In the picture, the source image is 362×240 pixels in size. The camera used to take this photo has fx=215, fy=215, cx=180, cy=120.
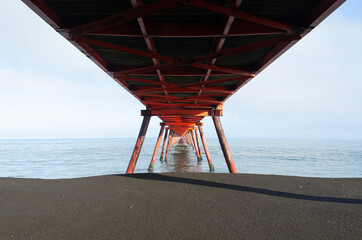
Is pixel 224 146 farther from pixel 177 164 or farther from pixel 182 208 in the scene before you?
pixel 177 164

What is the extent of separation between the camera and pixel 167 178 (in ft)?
20.2

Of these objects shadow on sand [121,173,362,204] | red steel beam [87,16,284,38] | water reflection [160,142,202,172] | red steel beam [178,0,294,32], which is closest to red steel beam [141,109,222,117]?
shadow on sand [121,173,362,204]

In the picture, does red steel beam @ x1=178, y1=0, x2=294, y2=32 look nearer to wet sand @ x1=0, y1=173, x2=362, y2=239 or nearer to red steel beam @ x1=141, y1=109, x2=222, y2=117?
wet sand @ x1=0, y1=173, x2=362, y2=239

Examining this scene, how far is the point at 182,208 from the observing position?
12.5 feet

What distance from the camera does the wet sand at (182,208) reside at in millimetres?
2887

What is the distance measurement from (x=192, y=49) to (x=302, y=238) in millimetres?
3887

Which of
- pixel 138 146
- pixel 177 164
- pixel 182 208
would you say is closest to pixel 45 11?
pixel 182 208

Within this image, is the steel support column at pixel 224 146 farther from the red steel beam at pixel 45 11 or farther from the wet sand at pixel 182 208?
the red steel beam at pixel 45 11

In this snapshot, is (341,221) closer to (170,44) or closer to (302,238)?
(302,238)

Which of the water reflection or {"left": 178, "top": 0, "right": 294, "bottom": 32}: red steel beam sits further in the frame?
the water reflection

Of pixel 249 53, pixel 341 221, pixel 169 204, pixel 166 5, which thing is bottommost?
pixel 341 221

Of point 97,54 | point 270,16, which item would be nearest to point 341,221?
point 270,16

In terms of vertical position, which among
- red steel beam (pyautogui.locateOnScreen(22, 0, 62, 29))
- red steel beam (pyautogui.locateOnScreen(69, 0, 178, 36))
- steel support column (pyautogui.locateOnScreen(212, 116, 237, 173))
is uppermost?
red steel beam (pyautogui.locateOnScreen(22, 0, 62, 29))

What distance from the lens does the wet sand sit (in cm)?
289
